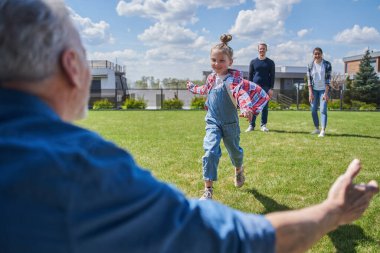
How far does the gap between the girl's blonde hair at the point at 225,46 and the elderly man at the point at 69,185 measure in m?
3.63

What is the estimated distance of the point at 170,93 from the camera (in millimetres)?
47562

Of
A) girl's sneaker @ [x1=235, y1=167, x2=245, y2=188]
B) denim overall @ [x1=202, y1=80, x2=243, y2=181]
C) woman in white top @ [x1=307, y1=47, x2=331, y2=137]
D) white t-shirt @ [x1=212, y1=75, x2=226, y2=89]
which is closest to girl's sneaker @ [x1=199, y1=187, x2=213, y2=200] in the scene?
denim overall @ [x1=202, y1=80, x2=243, y2=181]

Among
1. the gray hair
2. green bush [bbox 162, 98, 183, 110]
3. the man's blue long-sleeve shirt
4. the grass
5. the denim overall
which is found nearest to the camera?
the gray hair

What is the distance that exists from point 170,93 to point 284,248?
46.6 metres

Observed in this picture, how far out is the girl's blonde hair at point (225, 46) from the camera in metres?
4.81

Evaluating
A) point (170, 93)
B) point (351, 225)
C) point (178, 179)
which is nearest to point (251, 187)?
point (178, 179)

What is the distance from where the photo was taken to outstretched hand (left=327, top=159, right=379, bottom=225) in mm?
1453

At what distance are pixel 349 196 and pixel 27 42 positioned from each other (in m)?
1.22

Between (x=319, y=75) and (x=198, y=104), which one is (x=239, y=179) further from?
(x=198, y=104)

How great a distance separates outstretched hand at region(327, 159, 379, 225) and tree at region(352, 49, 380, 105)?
4231cm

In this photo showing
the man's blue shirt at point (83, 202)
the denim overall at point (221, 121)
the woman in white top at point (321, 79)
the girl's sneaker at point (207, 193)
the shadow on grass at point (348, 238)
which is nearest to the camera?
the man's blue shirt at point (83, 202)

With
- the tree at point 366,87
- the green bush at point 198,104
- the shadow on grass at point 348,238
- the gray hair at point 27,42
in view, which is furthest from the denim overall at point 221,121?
the tree at point 366,87

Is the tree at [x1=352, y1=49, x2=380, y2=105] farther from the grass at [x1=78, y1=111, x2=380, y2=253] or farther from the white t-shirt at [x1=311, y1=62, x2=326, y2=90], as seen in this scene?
the white t-shirt at [x1=311, y1=62, x2=326, y2=90]

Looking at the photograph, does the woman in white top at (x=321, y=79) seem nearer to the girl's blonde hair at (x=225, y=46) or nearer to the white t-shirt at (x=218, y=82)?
the girl's blonde hair at (x=225, y=46)
